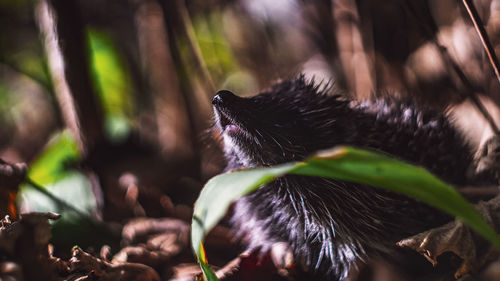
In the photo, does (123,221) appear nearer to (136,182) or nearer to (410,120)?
(136,182)

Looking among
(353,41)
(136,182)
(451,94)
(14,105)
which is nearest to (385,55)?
(353,41)

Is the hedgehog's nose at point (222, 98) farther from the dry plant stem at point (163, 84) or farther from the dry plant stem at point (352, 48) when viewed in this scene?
the dry plant stem at point (352, 48)

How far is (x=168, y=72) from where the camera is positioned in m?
2.73

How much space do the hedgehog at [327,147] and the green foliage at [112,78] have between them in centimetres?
147

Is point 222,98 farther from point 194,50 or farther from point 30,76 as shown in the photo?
point 30,76

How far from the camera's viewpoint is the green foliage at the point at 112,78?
8.93ft

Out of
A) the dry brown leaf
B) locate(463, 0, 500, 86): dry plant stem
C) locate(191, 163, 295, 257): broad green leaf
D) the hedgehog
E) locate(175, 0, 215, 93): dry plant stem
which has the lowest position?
the dry brown leaf

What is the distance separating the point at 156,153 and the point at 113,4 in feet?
4.61

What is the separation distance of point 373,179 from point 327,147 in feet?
1.94

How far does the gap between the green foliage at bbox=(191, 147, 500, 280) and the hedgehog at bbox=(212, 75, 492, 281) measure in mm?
481

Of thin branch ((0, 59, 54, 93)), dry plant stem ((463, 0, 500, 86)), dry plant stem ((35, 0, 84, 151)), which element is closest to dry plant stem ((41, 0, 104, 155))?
dry plant stem ((35, 0, 84, 151))

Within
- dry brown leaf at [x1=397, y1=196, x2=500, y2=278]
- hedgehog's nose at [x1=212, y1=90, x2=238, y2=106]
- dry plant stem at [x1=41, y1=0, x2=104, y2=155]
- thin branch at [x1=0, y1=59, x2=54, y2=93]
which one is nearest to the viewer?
dry brown leaf at [x1=397, y1=196, x2=500, y2=278]

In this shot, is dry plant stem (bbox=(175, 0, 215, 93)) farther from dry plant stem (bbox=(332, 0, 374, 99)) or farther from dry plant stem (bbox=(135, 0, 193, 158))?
dry plant stem (bbox=(332, 0, 374, 99))

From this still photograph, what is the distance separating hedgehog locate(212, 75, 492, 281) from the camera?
4.02 feet
